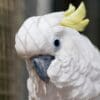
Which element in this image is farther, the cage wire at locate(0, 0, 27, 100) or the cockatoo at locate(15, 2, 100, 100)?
the cage wire at locate(0, 0, 27, 100)

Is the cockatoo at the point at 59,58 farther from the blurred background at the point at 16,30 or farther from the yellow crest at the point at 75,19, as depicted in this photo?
the blurred background at the point at 16,30

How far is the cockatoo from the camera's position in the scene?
1.02m

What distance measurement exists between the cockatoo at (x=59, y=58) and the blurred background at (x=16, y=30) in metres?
0.68

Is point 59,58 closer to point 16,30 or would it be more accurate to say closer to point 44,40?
point 44,40

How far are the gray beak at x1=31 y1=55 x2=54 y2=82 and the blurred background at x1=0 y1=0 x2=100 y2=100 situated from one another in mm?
730

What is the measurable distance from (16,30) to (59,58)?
863mm

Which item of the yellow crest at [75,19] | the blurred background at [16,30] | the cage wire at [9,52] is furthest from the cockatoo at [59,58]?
the cage wire at [9,52]

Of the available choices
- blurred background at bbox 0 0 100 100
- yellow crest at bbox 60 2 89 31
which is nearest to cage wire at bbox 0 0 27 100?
blurred background at bbox 0 0 100 100

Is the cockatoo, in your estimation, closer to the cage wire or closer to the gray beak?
the gray beak

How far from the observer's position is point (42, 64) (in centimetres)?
103

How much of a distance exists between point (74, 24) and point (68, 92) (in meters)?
0.18

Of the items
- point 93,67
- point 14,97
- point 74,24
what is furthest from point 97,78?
point 14,97

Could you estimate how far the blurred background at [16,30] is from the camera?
1.83 metres

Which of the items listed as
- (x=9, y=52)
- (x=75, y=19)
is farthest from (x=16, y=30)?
(x=75, y=19)
